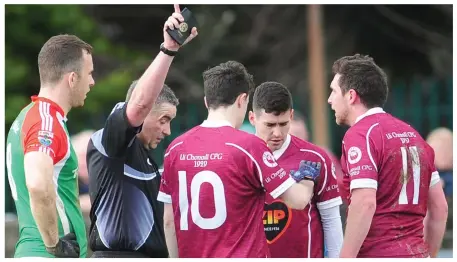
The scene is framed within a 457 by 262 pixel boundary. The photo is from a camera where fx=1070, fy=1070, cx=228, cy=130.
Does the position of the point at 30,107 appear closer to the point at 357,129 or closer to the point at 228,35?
the point at 357,129

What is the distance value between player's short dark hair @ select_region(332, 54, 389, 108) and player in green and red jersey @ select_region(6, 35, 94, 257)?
5.28 feet

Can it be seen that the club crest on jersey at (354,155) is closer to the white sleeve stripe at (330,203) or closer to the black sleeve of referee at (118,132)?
the white sleeve stripe at (330,203)

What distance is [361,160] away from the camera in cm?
641

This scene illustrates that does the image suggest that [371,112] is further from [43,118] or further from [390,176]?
[43,118]

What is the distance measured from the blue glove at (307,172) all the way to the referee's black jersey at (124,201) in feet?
3.08

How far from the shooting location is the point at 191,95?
16.9 m

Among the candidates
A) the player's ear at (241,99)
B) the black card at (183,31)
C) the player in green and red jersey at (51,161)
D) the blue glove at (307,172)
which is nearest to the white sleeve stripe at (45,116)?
the player in green and red jersey at (51,161)

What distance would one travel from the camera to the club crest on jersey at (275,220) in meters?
7.11

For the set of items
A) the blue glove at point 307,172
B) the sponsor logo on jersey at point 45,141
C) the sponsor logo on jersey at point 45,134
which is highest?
the sponsor logo on jersey at point 45,134

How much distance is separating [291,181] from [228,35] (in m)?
11.5

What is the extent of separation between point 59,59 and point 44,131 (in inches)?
20.3

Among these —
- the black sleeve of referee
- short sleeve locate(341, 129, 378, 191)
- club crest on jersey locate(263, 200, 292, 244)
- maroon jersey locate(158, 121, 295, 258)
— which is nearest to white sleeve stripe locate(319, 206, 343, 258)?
club crest on jersey locate(263, 200, 292, 244)

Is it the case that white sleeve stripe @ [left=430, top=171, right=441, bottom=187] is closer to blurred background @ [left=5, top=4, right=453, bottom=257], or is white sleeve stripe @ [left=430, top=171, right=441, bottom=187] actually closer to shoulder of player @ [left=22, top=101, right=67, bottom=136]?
shoulder of player @ [left=22, top=101, right=67, bottom=136]

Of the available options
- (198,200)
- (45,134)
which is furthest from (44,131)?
(198,200)
